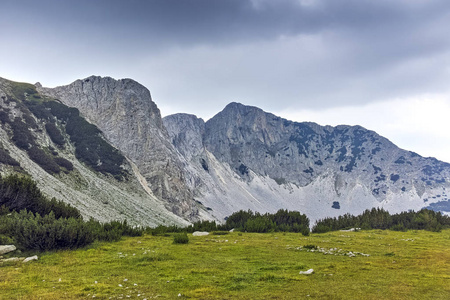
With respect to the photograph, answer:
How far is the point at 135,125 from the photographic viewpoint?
13575 centimetres

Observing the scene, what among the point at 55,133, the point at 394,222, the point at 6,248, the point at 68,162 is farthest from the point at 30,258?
the point at 55,133

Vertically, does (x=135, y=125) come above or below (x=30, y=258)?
above

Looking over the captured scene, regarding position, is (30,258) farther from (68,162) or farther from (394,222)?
(68,162)

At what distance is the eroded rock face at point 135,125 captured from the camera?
121 metres

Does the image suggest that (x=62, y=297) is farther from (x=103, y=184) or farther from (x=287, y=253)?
(x=103, y=184)

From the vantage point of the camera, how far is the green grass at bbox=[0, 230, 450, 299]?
10766 millimetres

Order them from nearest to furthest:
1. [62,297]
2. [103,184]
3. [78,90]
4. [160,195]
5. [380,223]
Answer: [62,297] → [380,223] → [103,184] → [160,195] → [78,90]

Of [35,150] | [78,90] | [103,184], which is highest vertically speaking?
[78,90]

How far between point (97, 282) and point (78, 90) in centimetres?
15402

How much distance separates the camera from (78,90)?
146875 millimetres

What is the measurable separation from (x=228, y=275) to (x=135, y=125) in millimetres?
130119

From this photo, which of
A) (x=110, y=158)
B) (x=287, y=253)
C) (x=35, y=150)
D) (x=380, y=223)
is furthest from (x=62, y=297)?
(x=110, y=158)

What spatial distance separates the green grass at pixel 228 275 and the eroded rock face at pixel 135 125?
95713 mm

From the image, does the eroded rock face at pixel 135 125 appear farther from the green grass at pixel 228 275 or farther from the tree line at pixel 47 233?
the green grass at pixel 228 275
